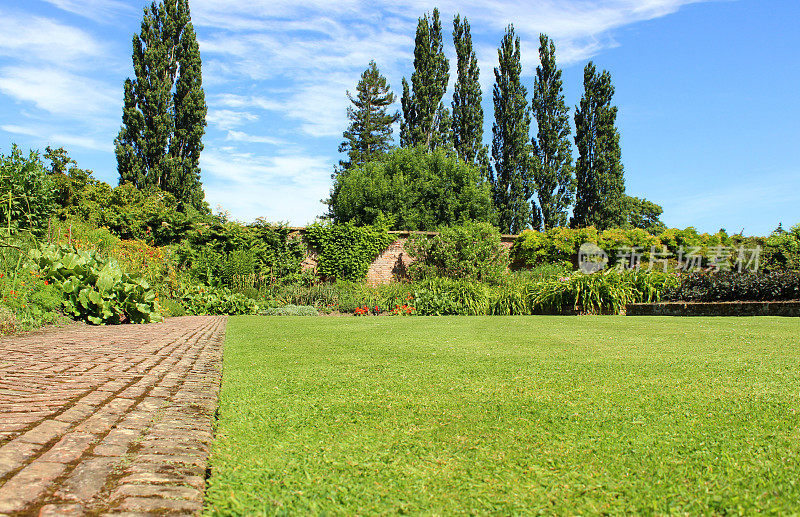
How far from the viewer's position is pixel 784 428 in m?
2.07

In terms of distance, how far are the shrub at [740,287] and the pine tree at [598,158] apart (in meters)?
15.2

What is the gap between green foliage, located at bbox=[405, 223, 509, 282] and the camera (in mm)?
15117

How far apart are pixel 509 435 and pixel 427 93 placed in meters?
26.7

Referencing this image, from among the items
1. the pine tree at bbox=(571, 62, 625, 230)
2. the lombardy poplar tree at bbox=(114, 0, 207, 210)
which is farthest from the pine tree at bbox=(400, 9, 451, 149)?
the lombardy poplar tree at bbox=(114, 0, 207, 210)

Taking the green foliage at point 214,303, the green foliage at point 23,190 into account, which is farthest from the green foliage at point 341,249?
the green foliage at point 23,190

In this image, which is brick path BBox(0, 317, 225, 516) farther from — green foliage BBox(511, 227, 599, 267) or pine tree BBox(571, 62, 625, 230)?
pine tree BBox(571, 62, 625, 230)

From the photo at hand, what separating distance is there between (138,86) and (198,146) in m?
3.82

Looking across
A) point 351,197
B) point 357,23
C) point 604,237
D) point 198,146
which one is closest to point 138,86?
point 198,146

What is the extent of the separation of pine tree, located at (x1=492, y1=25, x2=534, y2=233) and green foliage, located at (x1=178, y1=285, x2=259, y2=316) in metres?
17.0

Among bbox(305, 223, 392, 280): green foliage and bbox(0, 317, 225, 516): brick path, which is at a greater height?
bbox(305, 223, 392, 280): green foliage

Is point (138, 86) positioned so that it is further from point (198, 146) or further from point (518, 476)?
point (518, 476)

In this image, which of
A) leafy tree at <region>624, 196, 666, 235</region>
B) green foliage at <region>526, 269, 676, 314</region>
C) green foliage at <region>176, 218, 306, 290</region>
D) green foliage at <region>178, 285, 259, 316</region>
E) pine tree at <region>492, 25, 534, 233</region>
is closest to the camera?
green foliage at <region>526, 269, 676, 314</region>

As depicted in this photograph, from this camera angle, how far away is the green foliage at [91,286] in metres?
7.32

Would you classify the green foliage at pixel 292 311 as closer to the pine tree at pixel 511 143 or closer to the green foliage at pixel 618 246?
the green foliage at pixel 618 246
